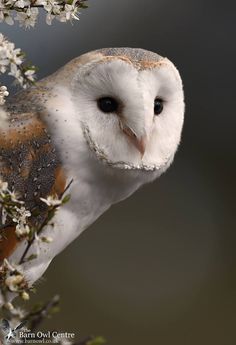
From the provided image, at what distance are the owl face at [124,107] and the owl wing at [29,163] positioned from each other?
83mm

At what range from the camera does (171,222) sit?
19.0 ft

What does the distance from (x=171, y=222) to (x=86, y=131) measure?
3.94 meters

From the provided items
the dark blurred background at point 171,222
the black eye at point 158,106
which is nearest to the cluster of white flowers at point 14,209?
the black eye at point 158,106

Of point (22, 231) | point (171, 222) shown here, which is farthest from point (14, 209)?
point (171, 222)

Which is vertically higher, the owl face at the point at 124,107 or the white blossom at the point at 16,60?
the white blossom at the point at 16,60

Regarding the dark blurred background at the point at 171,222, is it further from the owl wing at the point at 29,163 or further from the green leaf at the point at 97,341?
the green leaf at the point at 97,341

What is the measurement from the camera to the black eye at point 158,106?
192 centimetres

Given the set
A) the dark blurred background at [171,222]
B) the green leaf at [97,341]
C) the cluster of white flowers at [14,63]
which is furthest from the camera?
the dark blurred background at [171,222]

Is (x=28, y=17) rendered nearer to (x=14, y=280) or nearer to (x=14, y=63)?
(x=14, y=63)

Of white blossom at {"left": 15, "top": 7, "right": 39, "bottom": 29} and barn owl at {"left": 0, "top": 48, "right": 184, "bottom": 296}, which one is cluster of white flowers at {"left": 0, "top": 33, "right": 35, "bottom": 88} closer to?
white blossom at {"left": 15, "top": 7, "right": 39, "bottom": 29}

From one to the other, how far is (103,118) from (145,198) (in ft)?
13.1

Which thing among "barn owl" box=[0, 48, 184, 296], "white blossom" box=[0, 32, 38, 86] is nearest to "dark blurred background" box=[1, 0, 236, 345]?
"barn owl" box=[0, 48, 184, 296]

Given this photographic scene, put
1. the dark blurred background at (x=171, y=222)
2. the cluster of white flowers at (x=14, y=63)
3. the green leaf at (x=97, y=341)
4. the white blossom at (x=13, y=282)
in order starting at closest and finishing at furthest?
the green leaf at (x=97, y=341) → the white blossom at (x=13, y=282) → the cluster of white flowers at (x=14, y=63) → the dark blurred background at (x=171, y=222)

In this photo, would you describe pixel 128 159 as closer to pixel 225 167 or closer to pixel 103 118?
pixel 103 118
